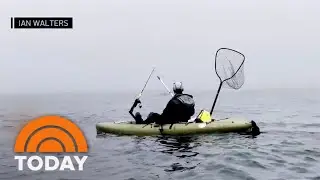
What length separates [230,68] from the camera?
18.7 m

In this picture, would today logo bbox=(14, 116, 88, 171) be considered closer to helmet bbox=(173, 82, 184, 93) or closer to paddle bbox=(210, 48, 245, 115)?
helmet bbox=(173, 82, 184, 93)

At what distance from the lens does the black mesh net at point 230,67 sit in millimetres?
18453

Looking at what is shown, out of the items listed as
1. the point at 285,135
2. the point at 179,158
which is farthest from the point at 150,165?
the point at 285,135

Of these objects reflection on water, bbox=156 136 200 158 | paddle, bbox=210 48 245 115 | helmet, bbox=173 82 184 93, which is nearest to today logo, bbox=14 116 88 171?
reflection on water, bbox=156 136 200 158

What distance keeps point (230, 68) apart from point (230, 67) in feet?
0.17

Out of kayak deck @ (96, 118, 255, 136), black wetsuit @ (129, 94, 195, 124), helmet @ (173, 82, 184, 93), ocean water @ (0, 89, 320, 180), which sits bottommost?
ocean water @ (0, 89, 320, 180)

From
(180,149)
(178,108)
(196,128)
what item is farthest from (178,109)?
(180,149)

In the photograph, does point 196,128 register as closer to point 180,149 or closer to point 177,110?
point 177,110

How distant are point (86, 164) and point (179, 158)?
2.83 meters

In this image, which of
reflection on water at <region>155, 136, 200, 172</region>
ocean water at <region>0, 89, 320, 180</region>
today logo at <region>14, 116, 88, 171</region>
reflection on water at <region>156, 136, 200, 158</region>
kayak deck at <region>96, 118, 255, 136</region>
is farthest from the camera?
kayak deck at <region>96, 118, 255, 136</region>

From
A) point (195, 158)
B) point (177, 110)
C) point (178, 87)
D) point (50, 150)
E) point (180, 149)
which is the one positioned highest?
point (178, 87)

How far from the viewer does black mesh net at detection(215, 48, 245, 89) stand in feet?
60.5

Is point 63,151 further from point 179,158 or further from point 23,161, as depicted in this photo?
point 179,158

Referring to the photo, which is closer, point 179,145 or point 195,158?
point 195,158
